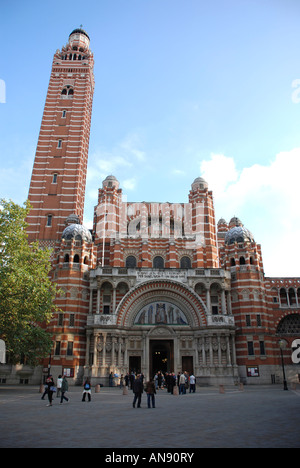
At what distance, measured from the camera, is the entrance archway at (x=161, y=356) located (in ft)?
125

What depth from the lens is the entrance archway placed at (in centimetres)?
3816

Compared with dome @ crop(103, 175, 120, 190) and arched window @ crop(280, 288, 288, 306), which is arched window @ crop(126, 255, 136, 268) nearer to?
dome @ crop(103, 175, 120, 190)

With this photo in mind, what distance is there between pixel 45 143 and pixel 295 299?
43.5m

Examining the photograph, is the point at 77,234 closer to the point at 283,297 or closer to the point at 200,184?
the point at 200,184

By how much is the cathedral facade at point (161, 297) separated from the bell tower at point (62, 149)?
310 mm

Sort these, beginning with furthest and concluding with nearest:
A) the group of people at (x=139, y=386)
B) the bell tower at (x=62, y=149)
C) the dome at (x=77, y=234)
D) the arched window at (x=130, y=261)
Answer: the bell tower at (x=62, y=149), the arched window at (x=130, y=261), the dome at (x=77, y=234), the group of people at (x=139, y=386)

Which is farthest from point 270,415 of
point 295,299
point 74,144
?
point 74,144

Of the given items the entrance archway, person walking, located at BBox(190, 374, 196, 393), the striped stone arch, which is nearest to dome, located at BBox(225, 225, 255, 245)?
the striped stone arch

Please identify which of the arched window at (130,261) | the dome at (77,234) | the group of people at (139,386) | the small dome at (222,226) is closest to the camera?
the group of people at (139,386)

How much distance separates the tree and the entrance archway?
13340mm

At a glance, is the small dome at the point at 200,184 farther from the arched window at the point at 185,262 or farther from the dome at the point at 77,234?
the dome at the point at 77,234

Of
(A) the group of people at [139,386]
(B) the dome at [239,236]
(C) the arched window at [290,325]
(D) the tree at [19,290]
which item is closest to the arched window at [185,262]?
(B) the dome at [239,236]

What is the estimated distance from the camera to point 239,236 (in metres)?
43.2

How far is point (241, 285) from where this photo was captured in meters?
40.0
